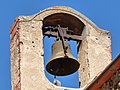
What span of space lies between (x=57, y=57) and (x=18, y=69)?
577 millimetres

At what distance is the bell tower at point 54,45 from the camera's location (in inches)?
448

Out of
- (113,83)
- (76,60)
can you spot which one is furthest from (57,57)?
(113,83)

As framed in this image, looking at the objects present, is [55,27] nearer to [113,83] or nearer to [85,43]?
[85,43]

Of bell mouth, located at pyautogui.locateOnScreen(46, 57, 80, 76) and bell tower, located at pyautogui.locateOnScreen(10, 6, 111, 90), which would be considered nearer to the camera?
bell tower, located at pyautogui.locateOnScreen(10, 6, 111, 90)

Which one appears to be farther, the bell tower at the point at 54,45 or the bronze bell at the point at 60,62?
the bronze bell at the point at 60,62

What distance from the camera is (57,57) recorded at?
1146 centimetres

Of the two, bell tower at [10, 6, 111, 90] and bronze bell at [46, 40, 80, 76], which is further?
bronze bell at [46, 40, 80, 76]

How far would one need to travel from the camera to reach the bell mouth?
1155 centimetres

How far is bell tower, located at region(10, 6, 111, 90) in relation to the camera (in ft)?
37.3

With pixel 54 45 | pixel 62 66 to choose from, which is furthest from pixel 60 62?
pixel 54 45

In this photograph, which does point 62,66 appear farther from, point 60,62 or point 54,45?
point 54,45

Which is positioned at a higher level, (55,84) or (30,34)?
(30,34)

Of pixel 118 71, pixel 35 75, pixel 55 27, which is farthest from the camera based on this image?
pixel 55 27

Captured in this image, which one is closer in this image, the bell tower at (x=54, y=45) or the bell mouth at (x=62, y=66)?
the bell tower at (x=54, y=45)
